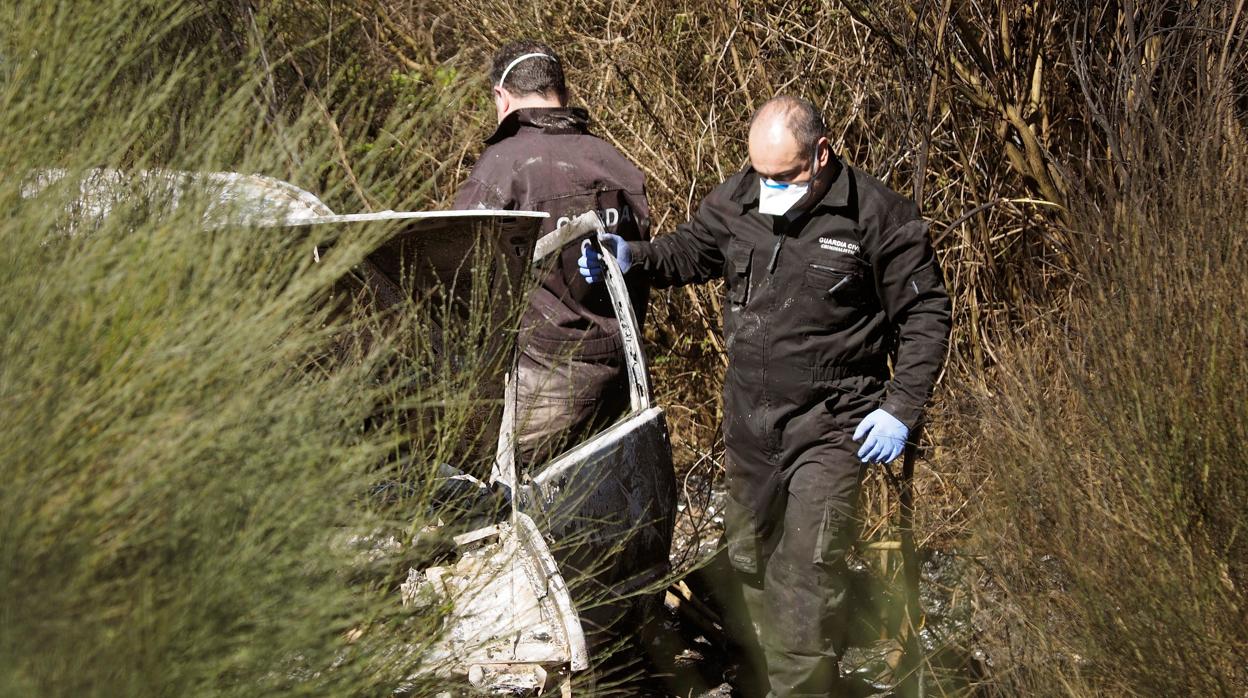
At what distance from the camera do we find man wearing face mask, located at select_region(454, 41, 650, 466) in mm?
4262

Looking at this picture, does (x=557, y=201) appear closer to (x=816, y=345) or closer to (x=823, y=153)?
(x=823, y=153)

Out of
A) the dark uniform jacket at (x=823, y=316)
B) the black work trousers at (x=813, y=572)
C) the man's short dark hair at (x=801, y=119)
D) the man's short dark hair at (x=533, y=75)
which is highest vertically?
the man's short dark hair at (x=533, y=75)

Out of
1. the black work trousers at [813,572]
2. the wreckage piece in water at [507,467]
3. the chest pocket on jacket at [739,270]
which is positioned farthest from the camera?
the chest pocket on jacket at [739,270]

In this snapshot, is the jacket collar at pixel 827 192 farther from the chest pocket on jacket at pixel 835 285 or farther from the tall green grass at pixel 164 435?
the tall green grass at pixel 164 435

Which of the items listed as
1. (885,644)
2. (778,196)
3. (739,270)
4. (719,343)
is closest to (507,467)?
(739,270)

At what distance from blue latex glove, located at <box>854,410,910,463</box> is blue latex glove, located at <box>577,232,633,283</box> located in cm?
102

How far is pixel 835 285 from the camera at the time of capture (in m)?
3.94

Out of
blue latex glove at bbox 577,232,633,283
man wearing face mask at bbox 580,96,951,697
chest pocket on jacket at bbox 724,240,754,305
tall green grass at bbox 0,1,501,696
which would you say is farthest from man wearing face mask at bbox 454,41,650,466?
tall green grass at bbox 0,1,501,696

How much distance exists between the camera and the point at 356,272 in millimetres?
3744

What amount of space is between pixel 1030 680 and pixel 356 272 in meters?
2.36

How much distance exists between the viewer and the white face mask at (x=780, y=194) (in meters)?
4.00

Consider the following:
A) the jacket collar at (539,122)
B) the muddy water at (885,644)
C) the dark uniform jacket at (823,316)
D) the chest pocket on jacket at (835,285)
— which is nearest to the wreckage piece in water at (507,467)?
the dark uniform jacket at (823,316)

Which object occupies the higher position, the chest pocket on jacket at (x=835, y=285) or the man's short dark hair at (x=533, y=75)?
the man's short dark hair at (x=533, y=75)

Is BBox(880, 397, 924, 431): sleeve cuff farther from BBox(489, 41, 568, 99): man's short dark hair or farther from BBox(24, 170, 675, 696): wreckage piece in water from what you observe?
BBox(489, 41, 568, 99): man's short dark hair
